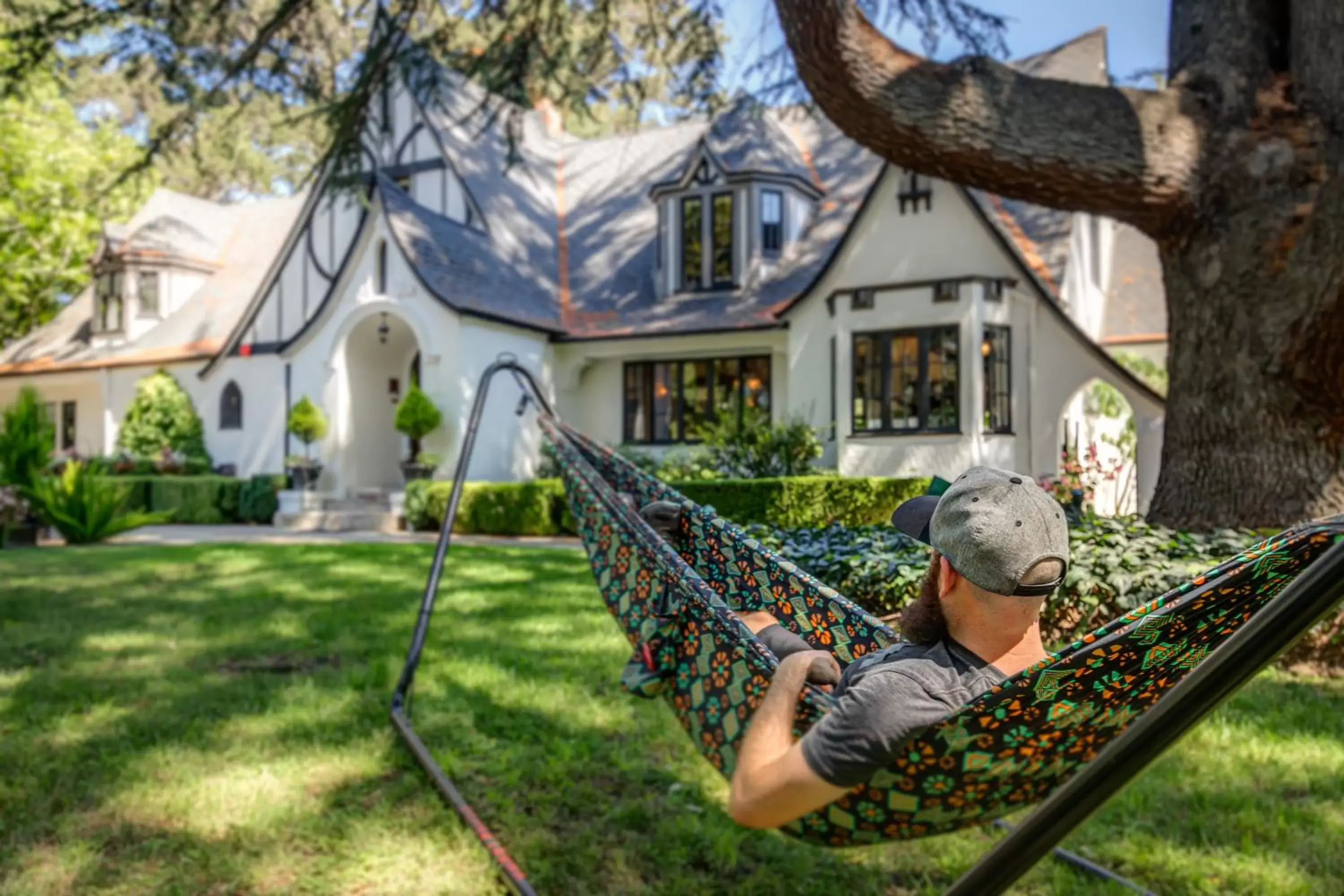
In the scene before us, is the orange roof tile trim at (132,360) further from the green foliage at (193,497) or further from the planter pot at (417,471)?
the planter pot at (417,471)

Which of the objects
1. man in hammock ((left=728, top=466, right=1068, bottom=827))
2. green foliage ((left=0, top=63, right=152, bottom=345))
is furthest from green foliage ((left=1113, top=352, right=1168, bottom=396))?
green foliage ((left=0, top=63, right=152, bottom=345))

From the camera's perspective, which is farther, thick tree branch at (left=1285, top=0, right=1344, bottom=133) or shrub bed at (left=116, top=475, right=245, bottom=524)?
shrub bed at (left=116, top=475, right=245, bottom=524)

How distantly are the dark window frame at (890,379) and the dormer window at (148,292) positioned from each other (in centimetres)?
1444

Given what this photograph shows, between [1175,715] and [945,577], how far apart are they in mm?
529

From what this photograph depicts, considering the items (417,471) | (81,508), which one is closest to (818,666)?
(81,508)

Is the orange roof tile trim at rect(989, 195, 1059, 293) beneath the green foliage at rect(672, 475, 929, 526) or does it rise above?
above

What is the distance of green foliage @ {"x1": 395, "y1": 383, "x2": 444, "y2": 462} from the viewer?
13.2 metres

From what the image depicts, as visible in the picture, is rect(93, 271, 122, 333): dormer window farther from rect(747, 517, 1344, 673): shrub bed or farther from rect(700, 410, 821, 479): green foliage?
rect(747, 517, 1344, 673): shrub bed

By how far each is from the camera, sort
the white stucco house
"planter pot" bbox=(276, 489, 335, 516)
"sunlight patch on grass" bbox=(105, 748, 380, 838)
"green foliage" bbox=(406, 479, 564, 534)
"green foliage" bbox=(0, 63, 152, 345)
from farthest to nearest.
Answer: "green foliage" bbox=(0, 63, 152, 345), "planter pot" bbox=(276, 489, 335, 516), "green foliage" bbox=(406, 479, 564, 534), the white stucco house, "sunlight patch on grass" bbox=(105, 748, 380, 838)

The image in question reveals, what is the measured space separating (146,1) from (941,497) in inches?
286

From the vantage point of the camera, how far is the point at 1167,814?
114 inches

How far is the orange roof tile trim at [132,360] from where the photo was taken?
16906 millimetres

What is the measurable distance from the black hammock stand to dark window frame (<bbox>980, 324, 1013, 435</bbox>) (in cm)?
986

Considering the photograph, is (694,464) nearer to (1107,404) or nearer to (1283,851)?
(1107,404)
